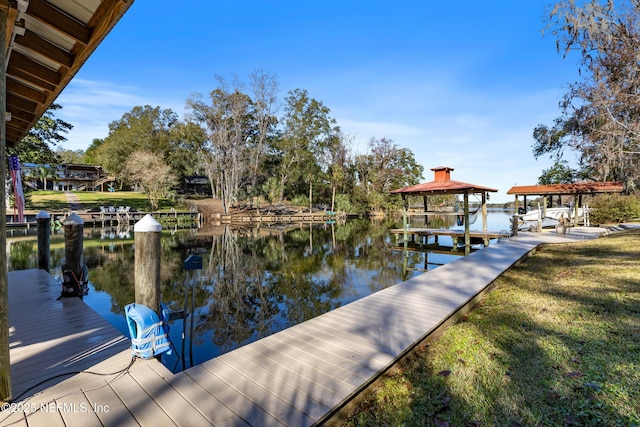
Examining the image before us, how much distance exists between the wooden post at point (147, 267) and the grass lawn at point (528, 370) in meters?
2.28

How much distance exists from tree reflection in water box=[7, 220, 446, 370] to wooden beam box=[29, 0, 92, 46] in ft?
8.95

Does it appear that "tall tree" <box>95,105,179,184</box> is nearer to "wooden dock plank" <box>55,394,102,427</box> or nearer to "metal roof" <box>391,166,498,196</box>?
"metal roof" <box>391,166,498,196</box>

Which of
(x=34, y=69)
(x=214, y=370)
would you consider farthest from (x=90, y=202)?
(x=214, y=370)

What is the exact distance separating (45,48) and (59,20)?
0.59m

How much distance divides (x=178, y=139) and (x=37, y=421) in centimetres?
4060

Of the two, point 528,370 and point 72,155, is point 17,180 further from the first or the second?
point 72,155

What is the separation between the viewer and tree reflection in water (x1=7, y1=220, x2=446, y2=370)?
18.5ft

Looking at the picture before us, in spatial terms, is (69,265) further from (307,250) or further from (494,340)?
(307,250)

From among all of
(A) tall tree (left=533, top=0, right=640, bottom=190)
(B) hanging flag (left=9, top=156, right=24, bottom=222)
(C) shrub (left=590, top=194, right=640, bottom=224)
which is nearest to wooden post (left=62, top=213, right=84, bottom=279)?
(B) hanging flag (left=9, top=156, right=24, bottom=222)

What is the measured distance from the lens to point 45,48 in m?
3.24

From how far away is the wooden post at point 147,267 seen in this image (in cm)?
324

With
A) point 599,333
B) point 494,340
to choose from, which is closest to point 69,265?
point 494,340

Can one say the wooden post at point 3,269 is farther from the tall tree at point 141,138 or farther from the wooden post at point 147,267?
the tall tree at point 141,138

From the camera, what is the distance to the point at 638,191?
61.4 ft
